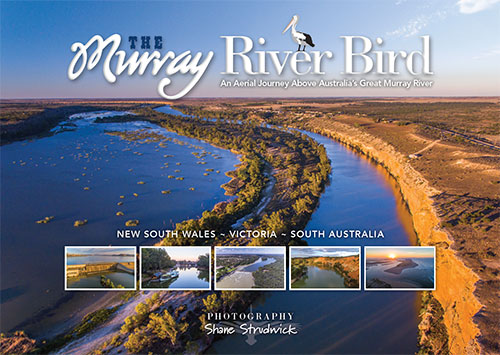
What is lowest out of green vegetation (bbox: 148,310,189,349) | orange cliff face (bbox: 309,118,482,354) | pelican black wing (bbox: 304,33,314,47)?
green vegetation (bbox: 148,310,189,349)

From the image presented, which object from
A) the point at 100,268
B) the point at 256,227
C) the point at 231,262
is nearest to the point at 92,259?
the point at 100,268

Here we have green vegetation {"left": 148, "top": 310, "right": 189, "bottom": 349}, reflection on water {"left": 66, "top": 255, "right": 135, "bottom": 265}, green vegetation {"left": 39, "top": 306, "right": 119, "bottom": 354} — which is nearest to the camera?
reflection on water {"left": 66, "top": 255, "right": 135, "bottom": 265}

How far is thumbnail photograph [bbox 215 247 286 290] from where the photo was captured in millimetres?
6223

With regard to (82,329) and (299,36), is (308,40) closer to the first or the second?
(299,36)

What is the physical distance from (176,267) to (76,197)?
34.7 feet

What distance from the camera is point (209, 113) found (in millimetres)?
45562

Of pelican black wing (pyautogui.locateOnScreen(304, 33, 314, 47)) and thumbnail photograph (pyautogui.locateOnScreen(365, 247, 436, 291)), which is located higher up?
pelican black wing (pyautogui.locateOnScreen(304, 33, 314, 47))

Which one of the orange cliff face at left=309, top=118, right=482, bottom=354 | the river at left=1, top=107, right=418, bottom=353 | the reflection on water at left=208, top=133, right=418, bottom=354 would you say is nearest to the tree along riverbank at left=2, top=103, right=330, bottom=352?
the river at left=1, top=107, right=418, bottom=353

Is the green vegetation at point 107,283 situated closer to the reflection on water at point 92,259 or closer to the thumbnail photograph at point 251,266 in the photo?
the reflection on water at point 92,259

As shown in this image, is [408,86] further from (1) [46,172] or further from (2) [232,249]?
(1) [46,172]

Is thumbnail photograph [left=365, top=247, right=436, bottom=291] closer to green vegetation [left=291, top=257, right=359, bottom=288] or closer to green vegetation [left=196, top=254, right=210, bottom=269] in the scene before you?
green vegetation [left=291, top=257, right=359, bottom=288]

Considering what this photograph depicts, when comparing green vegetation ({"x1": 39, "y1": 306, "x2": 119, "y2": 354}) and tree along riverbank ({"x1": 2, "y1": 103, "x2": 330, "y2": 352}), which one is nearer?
tree along riverbank ({"x1": 2, "y1": 103, "x2": 330, "y2": 352})

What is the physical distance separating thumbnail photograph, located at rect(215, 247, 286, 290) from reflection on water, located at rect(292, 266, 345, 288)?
23.0 inches

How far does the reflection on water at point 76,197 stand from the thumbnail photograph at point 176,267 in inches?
87.3
